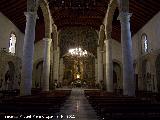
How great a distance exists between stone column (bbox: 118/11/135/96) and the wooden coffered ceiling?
15.9 feet

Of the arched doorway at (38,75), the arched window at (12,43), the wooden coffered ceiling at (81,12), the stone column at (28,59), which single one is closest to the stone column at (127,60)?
the wooden coffered ceiling at (81,12)

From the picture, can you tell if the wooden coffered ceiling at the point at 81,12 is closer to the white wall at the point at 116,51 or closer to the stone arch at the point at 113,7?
the white wall at the point at 116,51

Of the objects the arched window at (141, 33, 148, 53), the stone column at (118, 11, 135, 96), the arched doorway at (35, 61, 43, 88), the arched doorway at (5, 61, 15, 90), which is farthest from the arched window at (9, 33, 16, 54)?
the arched window at (141, 33, 148, 53)

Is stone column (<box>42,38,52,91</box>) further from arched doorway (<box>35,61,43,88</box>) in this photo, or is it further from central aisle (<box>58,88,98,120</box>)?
central aisle (<box>58,88,98,120</box>)

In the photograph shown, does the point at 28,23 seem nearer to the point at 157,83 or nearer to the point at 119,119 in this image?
the point at 119,119

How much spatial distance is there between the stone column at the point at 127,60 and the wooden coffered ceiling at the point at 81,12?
15.9 feet

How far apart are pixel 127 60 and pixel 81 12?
13226 millimetres

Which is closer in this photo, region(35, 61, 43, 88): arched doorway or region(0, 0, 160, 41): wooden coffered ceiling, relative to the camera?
region(0, 0, 160, 41): wooden coffered ceiling

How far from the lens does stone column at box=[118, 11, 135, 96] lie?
12000 millimetres

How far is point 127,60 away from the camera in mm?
12391

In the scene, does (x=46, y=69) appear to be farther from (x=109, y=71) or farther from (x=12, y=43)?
(x=109, y=71)

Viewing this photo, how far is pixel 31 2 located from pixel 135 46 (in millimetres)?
15381

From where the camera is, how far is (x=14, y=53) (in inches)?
Answer: 867

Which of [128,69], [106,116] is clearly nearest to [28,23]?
[128,69]
